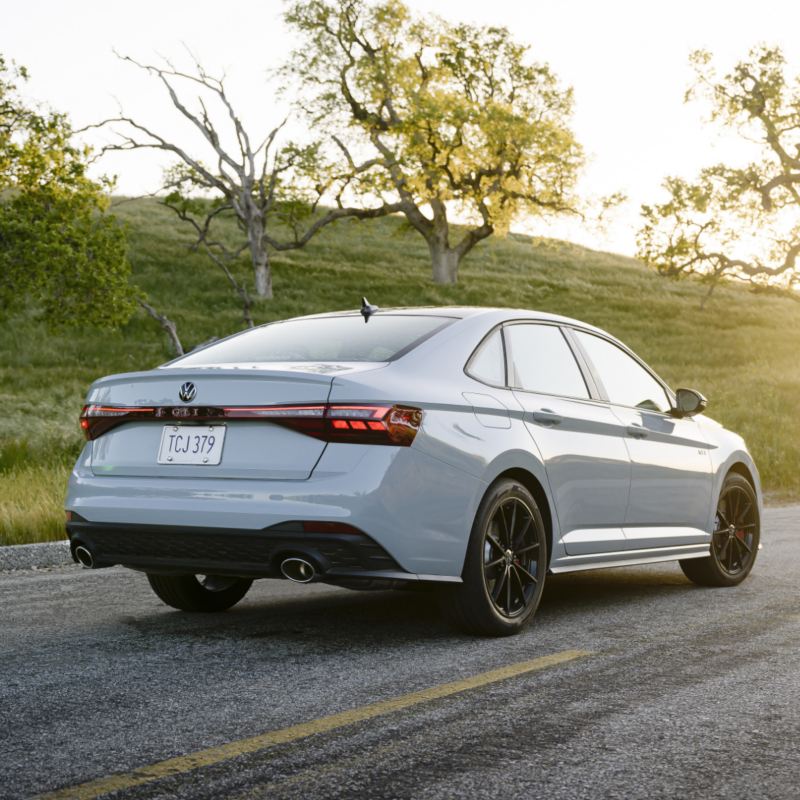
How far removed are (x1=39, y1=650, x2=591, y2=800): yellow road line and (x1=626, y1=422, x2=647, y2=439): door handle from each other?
2148 millimetres

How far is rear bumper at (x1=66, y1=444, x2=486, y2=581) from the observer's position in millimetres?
5090

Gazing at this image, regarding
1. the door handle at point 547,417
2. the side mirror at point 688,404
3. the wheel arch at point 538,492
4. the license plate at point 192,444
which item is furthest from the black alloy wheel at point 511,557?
the side mirror at point 688,404

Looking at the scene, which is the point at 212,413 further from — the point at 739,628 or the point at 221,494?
the point at 739,628

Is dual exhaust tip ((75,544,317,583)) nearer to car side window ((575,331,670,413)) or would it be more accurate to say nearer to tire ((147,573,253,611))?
tire ((147,573,253,611))

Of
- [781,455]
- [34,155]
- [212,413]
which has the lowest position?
[781,455]

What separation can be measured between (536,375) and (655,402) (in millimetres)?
1462

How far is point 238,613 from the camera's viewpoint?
6.62 m

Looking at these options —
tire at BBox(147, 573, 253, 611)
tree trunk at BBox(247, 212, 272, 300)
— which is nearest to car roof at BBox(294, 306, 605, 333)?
tire at BBox(147, 573, 253, 611)

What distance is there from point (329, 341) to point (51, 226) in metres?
16.8

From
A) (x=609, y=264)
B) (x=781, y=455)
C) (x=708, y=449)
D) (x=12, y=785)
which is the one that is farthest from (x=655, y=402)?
(x=609, y=264)

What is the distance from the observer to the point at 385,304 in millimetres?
45938

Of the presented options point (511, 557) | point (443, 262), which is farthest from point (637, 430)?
point (443, 262)

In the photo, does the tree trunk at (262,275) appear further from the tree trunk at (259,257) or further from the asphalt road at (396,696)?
the asphalt road at (396,696)

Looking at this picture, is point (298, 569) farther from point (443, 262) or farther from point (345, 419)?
point (443, 262)
